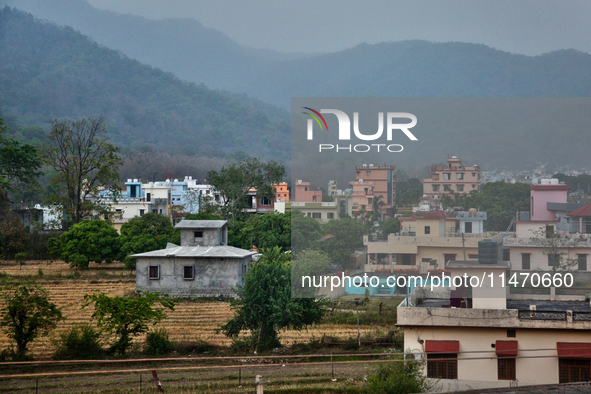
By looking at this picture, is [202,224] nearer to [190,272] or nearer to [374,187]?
[190,272]

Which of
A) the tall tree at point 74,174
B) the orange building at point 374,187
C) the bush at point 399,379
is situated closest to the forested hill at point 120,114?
the tall tree at point 74,174

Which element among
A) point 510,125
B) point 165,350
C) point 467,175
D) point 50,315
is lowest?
point 165,350

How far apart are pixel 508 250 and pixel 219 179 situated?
38.8 metres

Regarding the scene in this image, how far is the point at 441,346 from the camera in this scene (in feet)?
39.3

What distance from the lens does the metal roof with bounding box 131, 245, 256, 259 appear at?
2595 centimetres

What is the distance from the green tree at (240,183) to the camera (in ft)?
163

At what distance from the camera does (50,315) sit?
16.1 metres

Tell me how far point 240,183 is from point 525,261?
125 feet

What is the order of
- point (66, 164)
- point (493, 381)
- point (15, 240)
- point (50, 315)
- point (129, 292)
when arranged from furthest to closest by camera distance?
1. point (66, 164)
2. point (15, 240)
3. point (129, 292)
4. point (50, 315)
5. point (493, 381)

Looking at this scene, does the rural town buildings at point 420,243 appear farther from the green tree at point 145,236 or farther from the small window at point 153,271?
the green tree at point 145,236

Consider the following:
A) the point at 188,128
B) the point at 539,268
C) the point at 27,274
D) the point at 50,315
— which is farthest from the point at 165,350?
the point at 188,128

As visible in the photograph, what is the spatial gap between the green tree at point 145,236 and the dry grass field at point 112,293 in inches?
52.1

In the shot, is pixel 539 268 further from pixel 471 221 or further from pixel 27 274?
pixel 27 274

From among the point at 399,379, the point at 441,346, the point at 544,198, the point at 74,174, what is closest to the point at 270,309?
the point at 441,346
